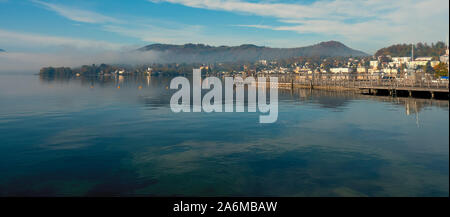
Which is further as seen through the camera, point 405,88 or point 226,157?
point 405,88

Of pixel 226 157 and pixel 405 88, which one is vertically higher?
pixel 405 88

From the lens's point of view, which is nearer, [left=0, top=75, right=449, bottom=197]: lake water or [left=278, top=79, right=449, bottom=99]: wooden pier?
[left=0, top=75, right=449, bottom=197]: lake water

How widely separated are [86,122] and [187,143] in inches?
713

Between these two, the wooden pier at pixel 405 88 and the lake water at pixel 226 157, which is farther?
the wooden pier at pixel 405 88

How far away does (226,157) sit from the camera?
24266 millimetres

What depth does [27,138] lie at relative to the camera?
30.8 m

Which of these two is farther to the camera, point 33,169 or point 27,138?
point 27,138

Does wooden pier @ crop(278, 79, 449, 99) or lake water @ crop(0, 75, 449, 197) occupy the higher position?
wooden pier @ crop(278, 79, 449, 99)

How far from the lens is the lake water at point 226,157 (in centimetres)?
1834

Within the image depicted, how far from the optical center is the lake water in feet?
60.2

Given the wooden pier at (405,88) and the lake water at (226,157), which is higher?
the wooden pier at (405,88)
